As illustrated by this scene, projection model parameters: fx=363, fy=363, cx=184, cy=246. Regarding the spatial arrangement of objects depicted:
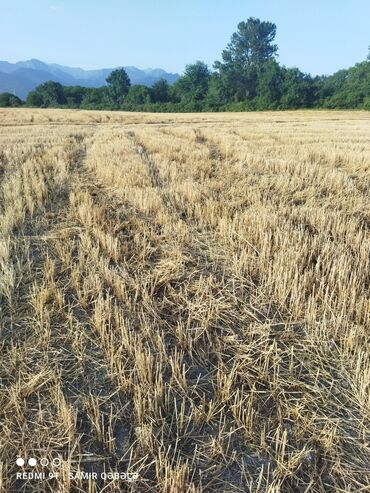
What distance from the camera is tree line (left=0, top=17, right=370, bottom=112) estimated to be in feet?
179

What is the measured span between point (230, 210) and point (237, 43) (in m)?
108

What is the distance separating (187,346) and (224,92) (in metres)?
68.1

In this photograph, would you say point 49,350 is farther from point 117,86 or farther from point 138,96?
point 117,86

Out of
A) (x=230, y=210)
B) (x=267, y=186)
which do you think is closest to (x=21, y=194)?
(x=230, y=210)

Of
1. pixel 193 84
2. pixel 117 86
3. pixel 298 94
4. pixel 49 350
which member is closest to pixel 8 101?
pixel 117 86

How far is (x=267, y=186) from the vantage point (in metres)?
5.76

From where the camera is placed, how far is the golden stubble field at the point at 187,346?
1597 mm

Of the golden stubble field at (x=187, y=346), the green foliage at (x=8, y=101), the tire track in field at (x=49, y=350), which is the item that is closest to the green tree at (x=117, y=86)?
the green foliage at (x=8, y=101)

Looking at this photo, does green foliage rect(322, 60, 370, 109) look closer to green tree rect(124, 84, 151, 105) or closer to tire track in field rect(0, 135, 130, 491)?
green tree rect(124, 84, 151, 105)

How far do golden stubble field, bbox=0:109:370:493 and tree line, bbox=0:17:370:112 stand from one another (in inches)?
2047

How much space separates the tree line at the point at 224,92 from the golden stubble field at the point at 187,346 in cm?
5200

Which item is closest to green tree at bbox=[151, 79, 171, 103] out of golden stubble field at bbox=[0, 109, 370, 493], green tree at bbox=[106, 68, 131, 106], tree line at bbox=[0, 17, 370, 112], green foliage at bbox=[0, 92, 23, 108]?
tree line at bbox=[0, 17, 370, 112]

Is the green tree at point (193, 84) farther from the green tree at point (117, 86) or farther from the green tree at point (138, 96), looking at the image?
the green tree at point (117, 86)

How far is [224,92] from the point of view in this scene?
64062 millimetres
